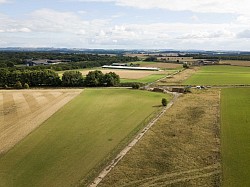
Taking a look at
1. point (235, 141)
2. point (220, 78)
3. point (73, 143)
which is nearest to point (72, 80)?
point (220, 78)

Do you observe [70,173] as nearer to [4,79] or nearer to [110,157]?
[110,157]

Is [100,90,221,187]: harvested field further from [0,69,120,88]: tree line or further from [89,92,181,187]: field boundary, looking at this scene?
[0,69,120,88]: tree line

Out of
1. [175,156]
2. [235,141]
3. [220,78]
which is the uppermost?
[220,78]

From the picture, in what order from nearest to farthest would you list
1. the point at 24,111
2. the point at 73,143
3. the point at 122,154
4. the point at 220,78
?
1. the point at 122,154
2. the point at 73,143
3. the point at 24,111
4. the point at 220,78

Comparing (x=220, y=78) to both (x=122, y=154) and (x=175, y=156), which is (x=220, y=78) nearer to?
(x=175, y=156)

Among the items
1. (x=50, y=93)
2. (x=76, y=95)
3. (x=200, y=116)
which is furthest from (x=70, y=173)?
(x=50, y=93)

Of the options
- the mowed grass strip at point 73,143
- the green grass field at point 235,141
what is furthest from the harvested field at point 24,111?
the green grass field at point 235,141
